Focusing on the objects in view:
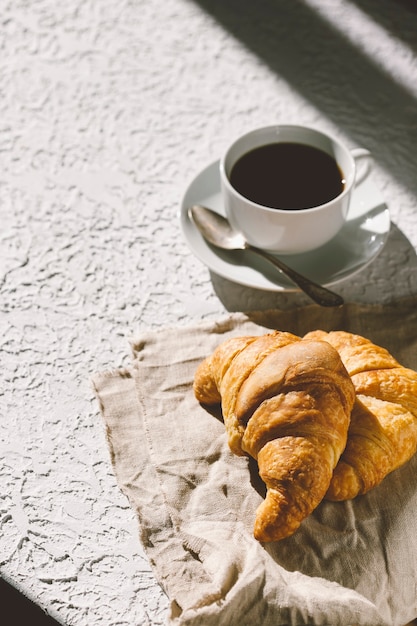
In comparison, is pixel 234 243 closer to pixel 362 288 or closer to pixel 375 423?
pixel 362 288

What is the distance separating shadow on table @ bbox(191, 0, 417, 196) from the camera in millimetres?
1312

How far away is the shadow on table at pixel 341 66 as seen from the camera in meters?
1.31

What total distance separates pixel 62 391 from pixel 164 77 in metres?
0.72

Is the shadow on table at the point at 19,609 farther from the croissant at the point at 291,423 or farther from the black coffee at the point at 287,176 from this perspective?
the black coffee at the point at 287,176

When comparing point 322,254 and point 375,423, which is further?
point 322,254

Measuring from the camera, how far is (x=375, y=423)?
2.70 feet

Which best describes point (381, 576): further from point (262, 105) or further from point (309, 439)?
point (262, 105)

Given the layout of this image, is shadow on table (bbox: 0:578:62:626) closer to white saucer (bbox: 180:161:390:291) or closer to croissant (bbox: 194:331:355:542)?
croissant (bbox: 194:331:355:542)

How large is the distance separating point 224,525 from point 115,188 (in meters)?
0.63

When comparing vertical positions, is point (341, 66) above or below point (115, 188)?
above

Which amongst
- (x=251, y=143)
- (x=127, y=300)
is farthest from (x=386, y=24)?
(x=127, y=300)

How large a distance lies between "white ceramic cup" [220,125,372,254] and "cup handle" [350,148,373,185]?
3 cm

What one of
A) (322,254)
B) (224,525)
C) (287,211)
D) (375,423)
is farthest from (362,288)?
(224,525)

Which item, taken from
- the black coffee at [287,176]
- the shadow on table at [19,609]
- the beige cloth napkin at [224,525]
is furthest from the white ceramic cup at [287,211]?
the shadow on table at [19,609]
